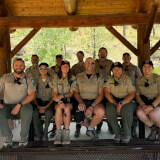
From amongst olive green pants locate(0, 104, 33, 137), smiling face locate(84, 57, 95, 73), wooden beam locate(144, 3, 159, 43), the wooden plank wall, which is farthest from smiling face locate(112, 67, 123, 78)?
the wooden plank wall

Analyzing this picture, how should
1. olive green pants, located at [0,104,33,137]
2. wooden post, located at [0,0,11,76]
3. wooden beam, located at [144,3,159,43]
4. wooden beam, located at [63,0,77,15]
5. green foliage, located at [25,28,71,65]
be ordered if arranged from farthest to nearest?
green foliage, located at [25,28,71,65] < wooden post, located at [0,0,11,76] < wooden beam, located at [63,0,77,15] < wooden beam, located at [144,3,159,43] < olive green pants, located at [0,104,33,137]

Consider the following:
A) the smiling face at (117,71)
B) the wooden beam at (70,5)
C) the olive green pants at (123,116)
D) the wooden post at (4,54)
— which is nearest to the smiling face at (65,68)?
the smiling face at (117,71)

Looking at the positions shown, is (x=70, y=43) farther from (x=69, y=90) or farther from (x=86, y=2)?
(x=69, y=90)

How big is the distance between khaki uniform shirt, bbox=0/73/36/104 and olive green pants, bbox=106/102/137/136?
1290 millimetres

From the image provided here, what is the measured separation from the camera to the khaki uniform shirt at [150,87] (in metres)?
3.49

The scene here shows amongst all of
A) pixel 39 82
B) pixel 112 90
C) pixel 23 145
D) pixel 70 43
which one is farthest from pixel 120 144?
pixel 70 43

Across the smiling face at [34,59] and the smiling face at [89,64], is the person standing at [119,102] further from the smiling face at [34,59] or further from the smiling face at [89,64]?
the smiling face at [34,59]

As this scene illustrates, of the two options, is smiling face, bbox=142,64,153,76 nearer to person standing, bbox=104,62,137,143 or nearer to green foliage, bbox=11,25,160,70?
person standing, bbox=104,62,137,143

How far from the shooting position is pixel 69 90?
11.8ft

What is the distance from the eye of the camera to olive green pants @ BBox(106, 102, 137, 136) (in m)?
3.23

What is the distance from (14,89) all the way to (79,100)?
107cm

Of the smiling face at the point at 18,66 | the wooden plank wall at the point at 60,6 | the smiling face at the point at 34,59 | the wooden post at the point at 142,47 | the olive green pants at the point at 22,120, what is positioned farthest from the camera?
the wooden plank wall at the point at 60,6

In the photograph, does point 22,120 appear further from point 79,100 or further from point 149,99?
point 149,99

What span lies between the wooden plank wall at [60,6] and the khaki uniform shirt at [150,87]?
3.00 meters
